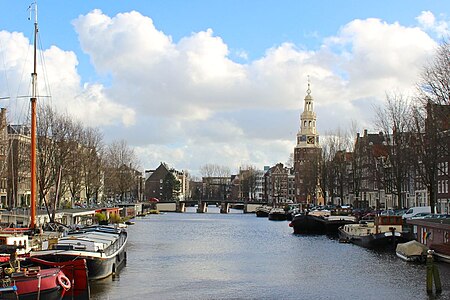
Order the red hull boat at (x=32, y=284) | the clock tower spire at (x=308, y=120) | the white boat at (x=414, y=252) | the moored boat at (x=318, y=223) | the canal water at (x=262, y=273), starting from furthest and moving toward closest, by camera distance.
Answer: the clock tower spire at (x=308, y=120) → the moored boat at (x=318, y=223) → the white boat at (x=414, y=252) → the canal water at (x=262, y=273) → the red hull boat at (x=32, y=284)

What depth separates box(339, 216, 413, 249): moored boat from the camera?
68562mm

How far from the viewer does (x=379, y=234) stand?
68938 millimetres

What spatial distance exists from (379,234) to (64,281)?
140 ft

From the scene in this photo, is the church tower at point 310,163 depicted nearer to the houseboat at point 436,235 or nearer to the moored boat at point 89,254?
the houseboat at point 436,235

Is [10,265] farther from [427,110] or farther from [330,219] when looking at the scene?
[330,219]

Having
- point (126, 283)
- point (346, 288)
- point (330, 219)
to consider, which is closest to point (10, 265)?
point (126, 283)

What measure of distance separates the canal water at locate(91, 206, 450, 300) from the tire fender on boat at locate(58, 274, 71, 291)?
16.5ft

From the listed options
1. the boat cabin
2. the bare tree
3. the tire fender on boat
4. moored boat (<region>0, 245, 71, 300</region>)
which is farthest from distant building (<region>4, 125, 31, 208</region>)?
moored boat (<region>0, 245, 71, 300</region>)

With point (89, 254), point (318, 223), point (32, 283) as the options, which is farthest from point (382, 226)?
point (32, 283)

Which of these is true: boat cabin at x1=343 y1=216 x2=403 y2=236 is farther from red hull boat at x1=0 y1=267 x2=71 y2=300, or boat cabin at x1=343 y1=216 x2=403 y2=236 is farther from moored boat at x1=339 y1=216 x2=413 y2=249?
red hull boat at x1=0 y1=267 x2=71 y2=300

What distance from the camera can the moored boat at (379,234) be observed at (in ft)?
225

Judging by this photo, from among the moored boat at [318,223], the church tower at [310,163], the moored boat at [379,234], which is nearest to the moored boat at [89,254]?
the moored boat at [379,234]

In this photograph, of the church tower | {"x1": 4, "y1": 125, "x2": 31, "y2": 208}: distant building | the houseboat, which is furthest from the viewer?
the church tower

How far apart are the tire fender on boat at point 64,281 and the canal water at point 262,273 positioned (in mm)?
5038
